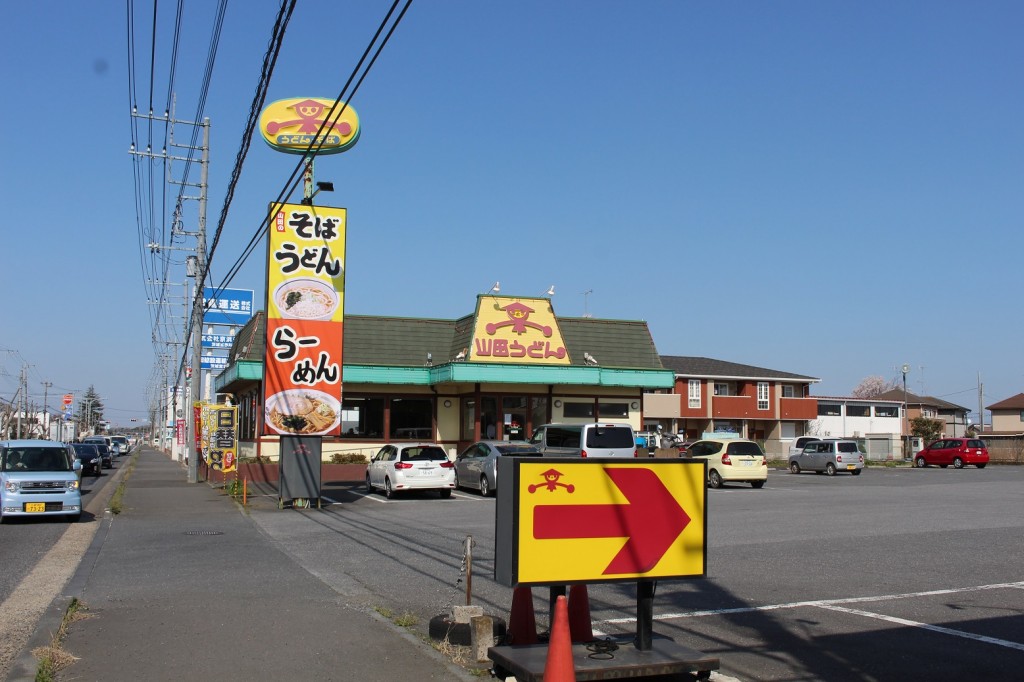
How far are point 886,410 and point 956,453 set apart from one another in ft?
92.4

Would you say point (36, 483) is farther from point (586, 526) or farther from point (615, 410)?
point (615, 410)

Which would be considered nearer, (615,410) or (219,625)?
(219,625)

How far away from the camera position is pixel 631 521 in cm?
665

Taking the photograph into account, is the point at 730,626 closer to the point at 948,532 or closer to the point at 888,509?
the point at 948,532

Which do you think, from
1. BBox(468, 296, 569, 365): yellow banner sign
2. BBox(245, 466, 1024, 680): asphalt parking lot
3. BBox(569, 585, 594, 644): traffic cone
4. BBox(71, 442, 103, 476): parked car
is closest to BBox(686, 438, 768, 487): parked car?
BBox(468, 296, 569, 365): yellow banner sign

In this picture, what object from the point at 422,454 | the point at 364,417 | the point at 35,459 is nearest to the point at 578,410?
the point at 364,417

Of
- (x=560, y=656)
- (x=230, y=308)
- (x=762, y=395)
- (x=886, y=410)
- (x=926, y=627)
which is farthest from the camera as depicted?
(x=886, y=410)

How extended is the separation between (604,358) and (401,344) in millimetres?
7833

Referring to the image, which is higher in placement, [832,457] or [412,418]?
[412,418]

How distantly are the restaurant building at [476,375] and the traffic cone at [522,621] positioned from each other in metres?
24.3

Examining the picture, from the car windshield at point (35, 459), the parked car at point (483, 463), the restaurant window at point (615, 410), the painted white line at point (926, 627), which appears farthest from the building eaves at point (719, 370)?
the painted white line at point (926, 627)

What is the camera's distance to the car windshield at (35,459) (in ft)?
64.9

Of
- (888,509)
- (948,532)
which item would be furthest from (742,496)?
(948,532)

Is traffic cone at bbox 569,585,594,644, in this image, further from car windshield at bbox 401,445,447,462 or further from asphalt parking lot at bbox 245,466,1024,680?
car windshield at bbox 401,445,447,462
